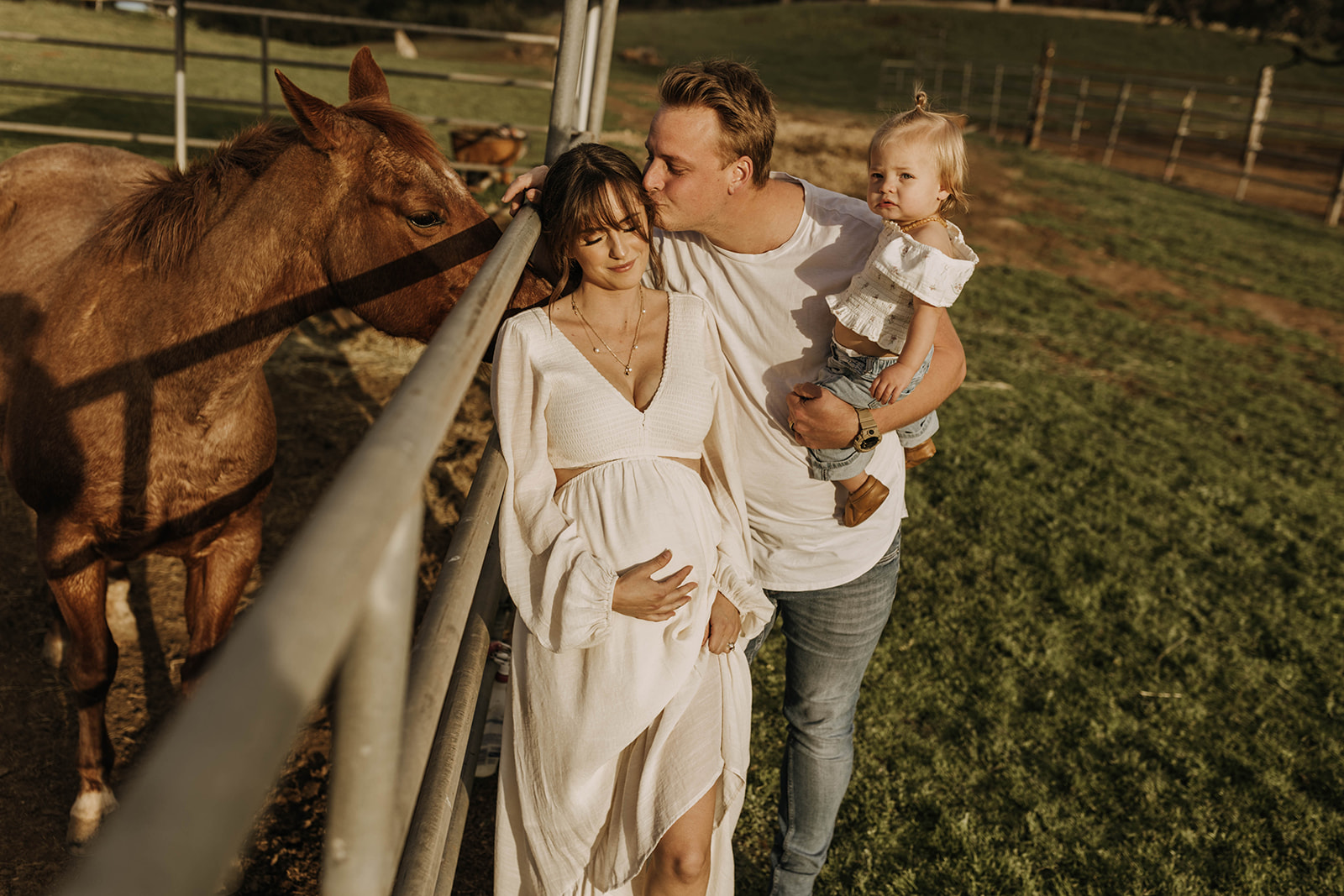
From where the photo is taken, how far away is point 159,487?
226 centimetres

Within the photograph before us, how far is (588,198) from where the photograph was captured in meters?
1.65

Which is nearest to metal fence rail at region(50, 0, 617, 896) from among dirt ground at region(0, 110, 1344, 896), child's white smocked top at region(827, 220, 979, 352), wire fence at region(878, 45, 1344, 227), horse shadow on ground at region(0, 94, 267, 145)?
child's white smocked top at region(827, 220, 979, 352)

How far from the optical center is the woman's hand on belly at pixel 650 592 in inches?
60.9

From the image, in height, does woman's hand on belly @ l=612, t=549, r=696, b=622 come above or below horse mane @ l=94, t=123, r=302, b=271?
below

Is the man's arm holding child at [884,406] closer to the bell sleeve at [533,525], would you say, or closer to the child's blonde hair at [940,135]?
the child's blonde hair at [940,135]

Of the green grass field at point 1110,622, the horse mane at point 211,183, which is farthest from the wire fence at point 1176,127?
the horse mane at point 211,183

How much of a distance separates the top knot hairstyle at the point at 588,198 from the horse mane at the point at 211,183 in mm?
403

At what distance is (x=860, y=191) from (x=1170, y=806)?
8.70 m

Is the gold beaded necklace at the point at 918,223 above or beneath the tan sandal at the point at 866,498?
above

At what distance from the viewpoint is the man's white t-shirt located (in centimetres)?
191

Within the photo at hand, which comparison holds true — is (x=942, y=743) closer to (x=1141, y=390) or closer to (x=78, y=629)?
(x=78, y=629)

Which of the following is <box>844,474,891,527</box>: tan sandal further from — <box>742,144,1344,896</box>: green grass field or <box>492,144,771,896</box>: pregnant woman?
<box>742,144,1344,896</box>: green grass field

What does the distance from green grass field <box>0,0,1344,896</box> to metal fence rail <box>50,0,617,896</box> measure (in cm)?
192

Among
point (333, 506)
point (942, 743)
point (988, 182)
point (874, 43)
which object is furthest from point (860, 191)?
point (874, 43)
